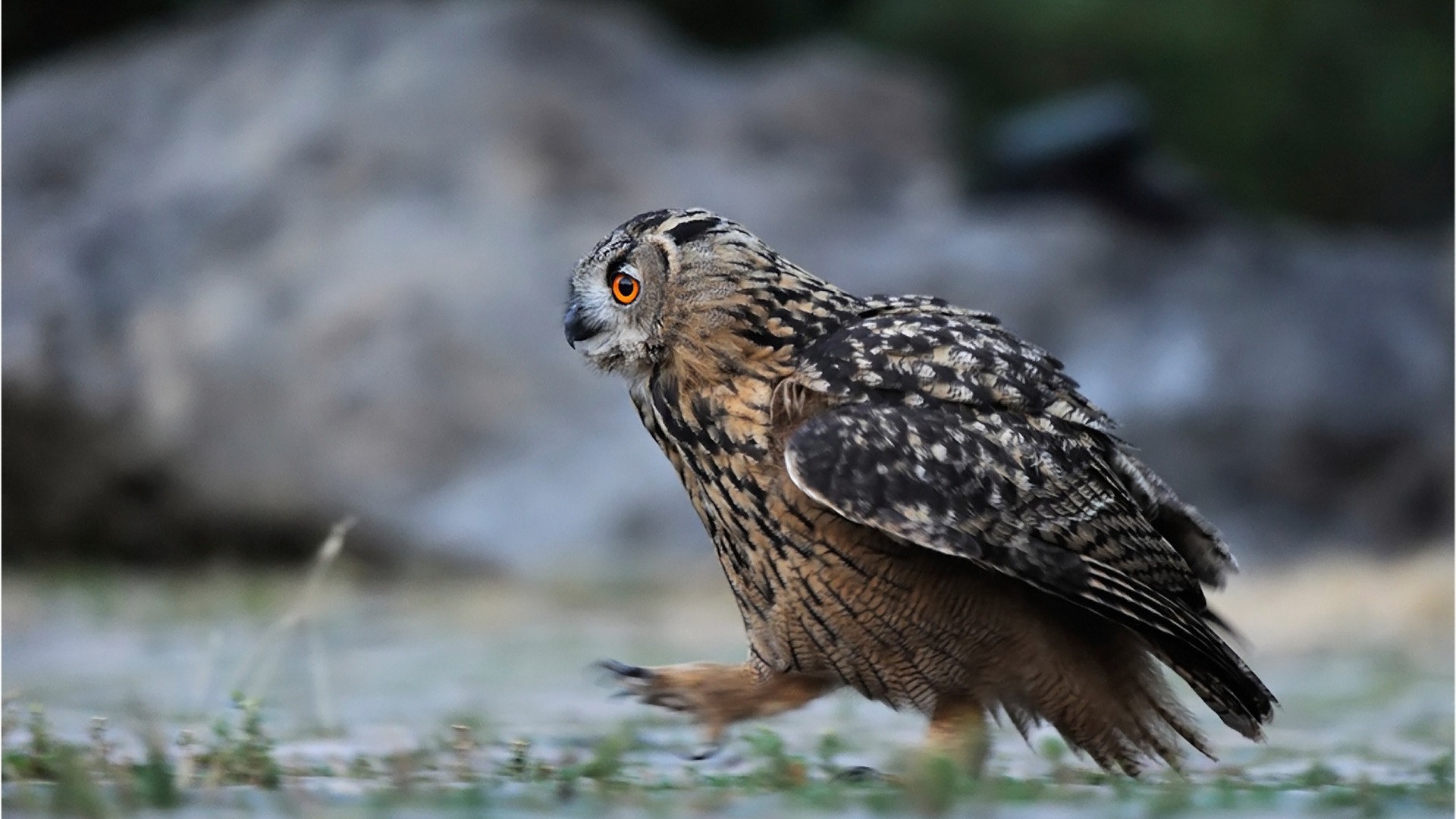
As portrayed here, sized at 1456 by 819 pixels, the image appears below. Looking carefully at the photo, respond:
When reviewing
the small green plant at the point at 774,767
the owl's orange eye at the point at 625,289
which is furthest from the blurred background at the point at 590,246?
the small green plant at the point at 774,767

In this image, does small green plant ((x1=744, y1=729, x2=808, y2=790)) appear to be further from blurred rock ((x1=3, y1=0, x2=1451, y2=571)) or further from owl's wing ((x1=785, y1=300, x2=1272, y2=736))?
blurred rock ((x1=3, y1=0, x2=1451, y2=571))

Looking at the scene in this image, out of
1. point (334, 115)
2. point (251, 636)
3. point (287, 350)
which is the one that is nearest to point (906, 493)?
point (251, 636)

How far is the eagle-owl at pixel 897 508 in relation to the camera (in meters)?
3.03

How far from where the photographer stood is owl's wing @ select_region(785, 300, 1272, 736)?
296cm

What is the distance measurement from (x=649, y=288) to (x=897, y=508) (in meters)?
0.81

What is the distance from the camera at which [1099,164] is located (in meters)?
10.1

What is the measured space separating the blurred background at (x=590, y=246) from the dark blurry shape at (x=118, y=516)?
0.07 feet

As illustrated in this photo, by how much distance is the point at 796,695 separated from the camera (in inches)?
130

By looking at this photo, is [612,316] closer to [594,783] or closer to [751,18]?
[594,783]

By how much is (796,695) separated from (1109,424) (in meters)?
0.91


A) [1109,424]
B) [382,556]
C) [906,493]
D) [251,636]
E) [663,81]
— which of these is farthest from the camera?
[663,81]

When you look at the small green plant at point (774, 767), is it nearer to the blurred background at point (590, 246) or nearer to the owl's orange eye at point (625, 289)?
the owl's orange eye at point (625, 289)

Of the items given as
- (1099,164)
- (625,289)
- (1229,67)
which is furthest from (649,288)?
(1229,67)

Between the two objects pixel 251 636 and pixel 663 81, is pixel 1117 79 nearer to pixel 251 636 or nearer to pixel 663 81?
pixel 663 81
